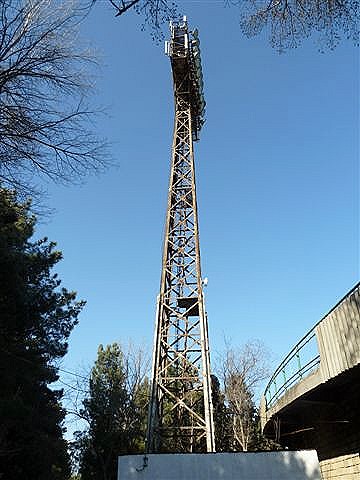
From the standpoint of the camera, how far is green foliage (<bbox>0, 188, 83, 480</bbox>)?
33.3 feet

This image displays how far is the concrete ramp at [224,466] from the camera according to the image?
7.02 metres

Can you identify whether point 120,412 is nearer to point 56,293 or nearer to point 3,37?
point 56,293

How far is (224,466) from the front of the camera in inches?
280

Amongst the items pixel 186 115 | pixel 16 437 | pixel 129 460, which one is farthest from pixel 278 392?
pixel 186 115

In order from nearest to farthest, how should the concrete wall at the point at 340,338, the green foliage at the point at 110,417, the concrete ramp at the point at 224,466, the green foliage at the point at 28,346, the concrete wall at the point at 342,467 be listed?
the concrete wall at the point at 340,338 → the concrete wall at the point at 342,467 → the concrete ramp at the point at 224,466 → the green foliage at the point at 28,346 → the green foliage at the point at 110,417

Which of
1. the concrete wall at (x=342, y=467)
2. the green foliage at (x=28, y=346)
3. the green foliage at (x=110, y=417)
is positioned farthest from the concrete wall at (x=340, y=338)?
the green foliage at (x=110, y=417)

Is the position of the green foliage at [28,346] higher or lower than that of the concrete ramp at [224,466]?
higher

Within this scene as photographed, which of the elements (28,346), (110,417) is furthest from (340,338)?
(110,417)

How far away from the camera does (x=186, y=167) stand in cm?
1337

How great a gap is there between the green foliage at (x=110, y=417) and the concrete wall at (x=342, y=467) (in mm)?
11631

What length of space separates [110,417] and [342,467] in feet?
46.2

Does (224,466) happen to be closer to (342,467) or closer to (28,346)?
(342,467)

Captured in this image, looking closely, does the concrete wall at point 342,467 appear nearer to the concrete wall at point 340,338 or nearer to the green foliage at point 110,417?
the concrete wall at point 340,338

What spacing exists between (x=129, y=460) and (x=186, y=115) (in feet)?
36.6
